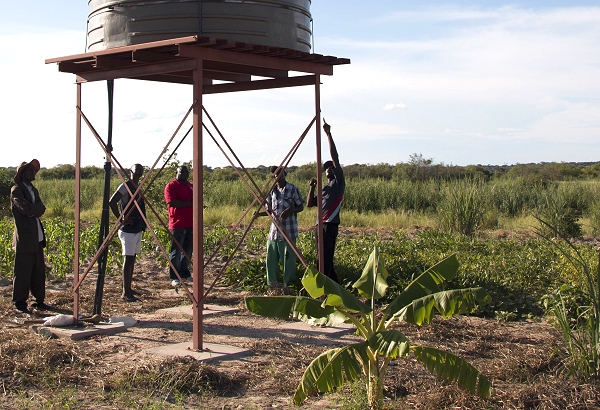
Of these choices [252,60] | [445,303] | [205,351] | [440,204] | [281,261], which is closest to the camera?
[445,303]

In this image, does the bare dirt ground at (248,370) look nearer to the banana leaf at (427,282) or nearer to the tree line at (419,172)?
the banana leaf at (427,282)

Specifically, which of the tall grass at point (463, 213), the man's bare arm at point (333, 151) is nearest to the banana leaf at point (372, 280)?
the man's bare arm at point (333, 151)

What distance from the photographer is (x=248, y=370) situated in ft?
23.1

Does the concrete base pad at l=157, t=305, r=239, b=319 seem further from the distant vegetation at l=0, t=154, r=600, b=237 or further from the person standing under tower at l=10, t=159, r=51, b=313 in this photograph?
the distant vegetation at l=0, t=154, r=600, b=237

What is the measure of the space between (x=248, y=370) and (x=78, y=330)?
2.65 meters

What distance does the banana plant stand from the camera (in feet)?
17.1

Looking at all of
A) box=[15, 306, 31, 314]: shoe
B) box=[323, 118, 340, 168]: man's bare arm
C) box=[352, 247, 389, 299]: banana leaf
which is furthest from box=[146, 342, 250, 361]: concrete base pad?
box=[323, 118, 340, 168]: man's bare arm

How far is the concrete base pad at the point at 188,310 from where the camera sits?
9960 mm

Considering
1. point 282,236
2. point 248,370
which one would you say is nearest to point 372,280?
point 248,370

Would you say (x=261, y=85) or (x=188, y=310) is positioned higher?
(x=261, y=85)

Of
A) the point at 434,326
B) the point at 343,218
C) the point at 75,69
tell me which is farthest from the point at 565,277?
the point at 343,218

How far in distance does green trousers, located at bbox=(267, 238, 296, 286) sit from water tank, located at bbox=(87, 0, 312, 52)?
3460 mm

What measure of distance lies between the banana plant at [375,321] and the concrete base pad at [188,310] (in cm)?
409

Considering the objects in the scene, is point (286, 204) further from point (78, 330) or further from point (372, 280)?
point (372, 280)
